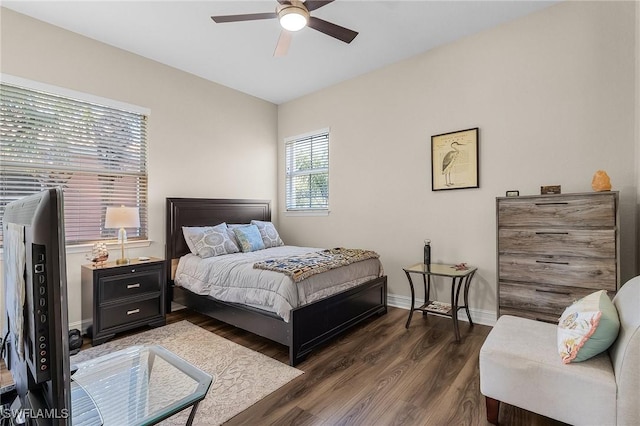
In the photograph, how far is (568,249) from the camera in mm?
2428

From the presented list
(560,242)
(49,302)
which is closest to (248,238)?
(560,242)

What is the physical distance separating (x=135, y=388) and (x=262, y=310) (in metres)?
1.20

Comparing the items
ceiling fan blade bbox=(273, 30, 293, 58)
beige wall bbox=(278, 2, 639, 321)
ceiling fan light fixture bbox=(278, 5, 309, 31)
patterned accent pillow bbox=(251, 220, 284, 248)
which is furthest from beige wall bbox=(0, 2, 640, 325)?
ceiling fan light fixture bbox=(278, 5, 309, 31)

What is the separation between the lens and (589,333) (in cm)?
150

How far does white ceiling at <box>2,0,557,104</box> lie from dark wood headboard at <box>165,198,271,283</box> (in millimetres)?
1743

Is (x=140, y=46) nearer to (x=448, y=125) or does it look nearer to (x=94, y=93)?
(x=94, y=93)

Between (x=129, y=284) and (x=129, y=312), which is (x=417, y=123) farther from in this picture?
(x=129, y=312)

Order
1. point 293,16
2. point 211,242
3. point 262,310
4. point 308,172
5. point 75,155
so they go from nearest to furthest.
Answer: point 293,16
point 262,310
point 75,155
point 211,242
point 308,172

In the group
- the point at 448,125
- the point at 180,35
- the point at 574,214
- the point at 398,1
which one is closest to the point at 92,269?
the point at 180,35

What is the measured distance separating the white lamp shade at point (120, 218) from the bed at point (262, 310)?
0.69 metres

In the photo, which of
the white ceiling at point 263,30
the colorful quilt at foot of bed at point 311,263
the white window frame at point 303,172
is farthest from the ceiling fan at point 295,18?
the white window frame at point 303,172

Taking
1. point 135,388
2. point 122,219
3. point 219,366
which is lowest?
point 219,366

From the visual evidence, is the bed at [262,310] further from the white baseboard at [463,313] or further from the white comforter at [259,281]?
the white baseboard at [463,313]

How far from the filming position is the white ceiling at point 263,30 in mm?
2775
